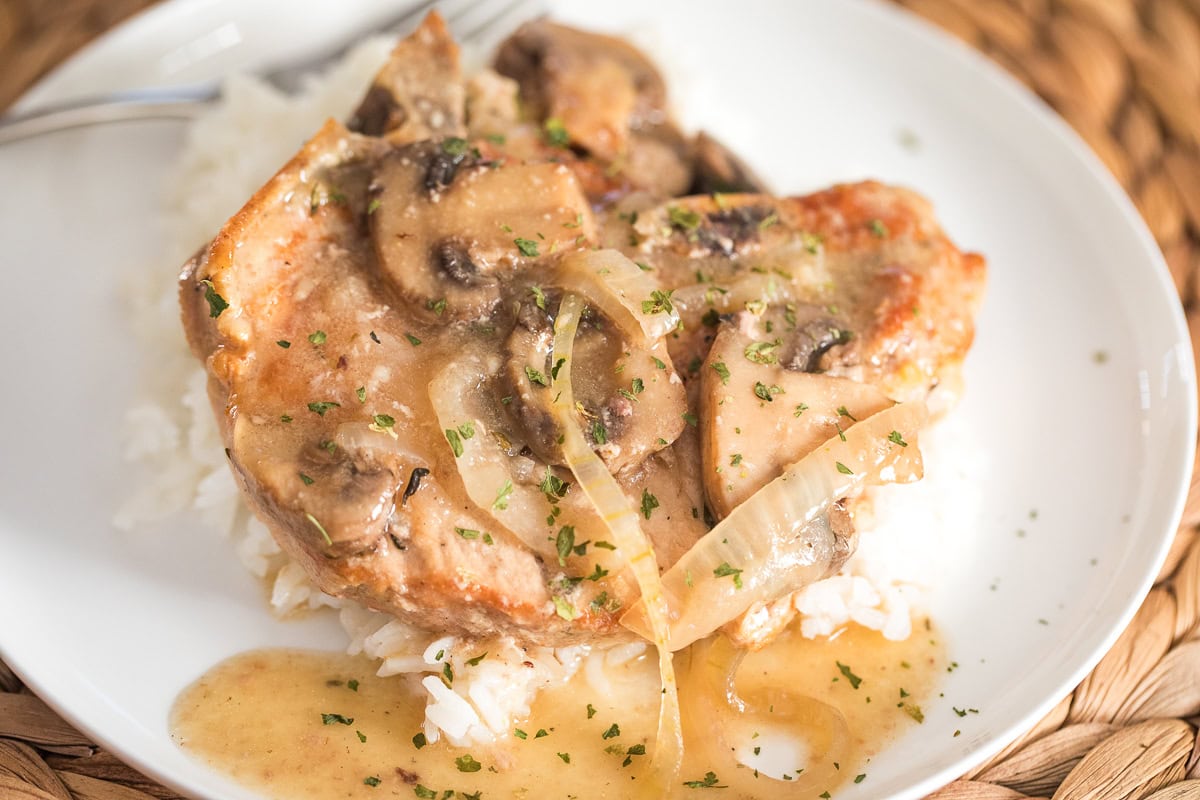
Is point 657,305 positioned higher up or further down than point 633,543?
higher up

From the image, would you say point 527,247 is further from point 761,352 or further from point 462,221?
point 761,352

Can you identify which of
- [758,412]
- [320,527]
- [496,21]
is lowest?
[758,412]

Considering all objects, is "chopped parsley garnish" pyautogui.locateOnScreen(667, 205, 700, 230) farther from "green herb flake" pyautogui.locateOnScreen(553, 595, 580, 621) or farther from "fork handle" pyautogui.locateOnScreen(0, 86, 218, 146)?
"fork handle" pyautogui.locateOnScreen(0, 86, 218, 146)

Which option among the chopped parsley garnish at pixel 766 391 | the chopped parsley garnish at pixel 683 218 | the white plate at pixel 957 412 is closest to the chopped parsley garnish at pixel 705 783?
the white plate at pixel 957 412

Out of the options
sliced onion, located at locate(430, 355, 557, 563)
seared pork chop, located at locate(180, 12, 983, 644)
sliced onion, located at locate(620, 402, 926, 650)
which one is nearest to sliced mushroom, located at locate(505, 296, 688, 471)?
seared pork chop, located at locate(180, 12, 983, 644)

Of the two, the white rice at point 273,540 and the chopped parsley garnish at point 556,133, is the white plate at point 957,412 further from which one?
the chopped parsley garnish at point 556,133

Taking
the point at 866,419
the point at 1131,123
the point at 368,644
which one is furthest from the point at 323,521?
the point at 1131,123

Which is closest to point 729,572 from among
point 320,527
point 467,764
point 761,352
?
point 761,352

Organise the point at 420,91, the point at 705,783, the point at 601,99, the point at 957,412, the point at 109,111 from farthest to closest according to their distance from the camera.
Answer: the point at 109,111 < the point at 601,99 < the point at 957,412 < the point at 420,91 < the point at 705,783
